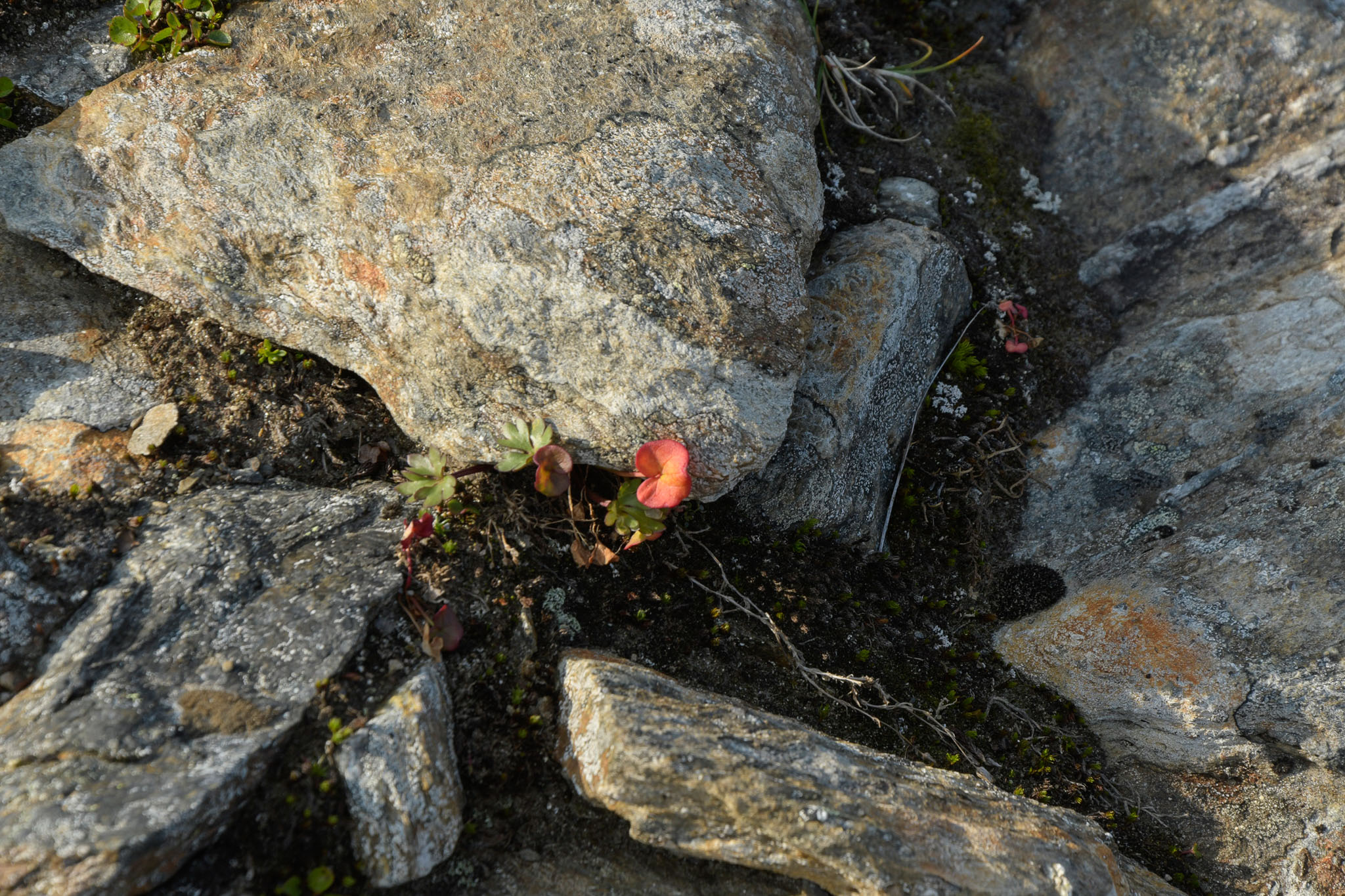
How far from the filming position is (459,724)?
3170 millimetres

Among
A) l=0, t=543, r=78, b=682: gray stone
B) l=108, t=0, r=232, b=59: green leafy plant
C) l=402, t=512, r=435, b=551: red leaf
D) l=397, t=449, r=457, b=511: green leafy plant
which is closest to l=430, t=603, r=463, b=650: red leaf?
l=402, t=512, r=435, b=551: red leaf

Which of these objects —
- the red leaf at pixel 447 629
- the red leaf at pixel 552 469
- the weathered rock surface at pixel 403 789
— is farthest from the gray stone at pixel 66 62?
the weathered rock surface at pixel 403 789

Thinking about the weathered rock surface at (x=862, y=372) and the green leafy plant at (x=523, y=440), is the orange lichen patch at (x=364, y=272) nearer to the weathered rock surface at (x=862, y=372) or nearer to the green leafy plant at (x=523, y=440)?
the green leafy plant at (x=523, y=440)

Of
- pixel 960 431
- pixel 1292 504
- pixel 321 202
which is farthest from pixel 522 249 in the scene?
pixel 1292 504

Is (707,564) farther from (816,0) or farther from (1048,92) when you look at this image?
(1048,92)

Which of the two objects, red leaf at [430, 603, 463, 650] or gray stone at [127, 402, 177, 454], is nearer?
red leaf at [430, 603, 463, 650]

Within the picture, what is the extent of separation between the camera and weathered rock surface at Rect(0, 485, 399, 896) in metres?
2.40

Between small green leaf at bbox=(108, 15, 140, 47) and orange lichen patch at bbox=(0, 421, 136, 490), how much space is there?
2006mm

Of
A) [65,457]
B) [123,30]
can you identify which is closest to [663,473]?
[65,457]

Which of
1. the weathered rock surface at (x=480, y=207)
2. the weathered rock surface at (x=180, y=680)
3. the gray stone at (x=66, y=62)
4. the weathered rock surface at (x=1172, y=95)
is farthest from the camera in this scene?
the weathered rock surface at (x=1172, y=95)

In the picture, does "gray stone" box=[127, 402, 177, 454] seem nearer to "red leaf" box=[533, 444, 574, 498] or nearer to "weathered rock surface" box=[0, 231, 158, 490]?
"weathered rock surface" box=[0, 231, 158, 490]

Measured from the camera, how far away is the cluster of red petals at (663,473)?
10.6ft

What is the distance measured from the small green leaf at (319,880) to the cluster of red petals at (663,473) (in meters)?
1.74

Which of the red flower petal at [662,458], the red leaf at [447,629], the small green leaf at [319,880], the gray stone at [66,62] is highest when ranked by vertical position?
the gray stone at [66,62]
